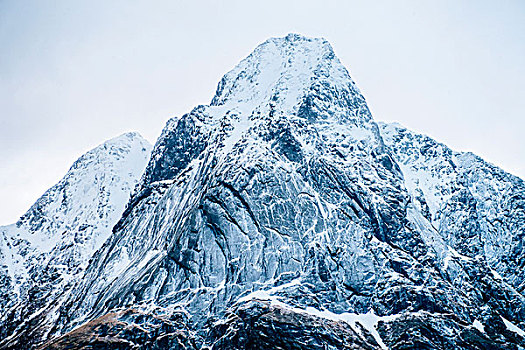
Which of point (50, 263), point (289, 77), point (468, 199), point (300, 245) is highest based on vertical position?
point (289, 77)

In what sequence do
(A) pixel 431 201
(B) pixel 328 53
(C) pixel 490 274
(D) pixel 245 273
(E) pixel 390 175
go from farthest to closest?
(B) pixel 328 53, (A) pixel 431 201, (E) pixel 390 175, (C) pixel 490 274, (D) pixel 245 273

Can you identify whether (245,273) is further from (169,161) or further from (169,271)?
(169,161)

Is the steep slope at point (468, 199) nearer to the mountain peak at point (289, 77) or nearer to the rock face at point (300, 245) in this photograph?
the rock face at point (300, 245)

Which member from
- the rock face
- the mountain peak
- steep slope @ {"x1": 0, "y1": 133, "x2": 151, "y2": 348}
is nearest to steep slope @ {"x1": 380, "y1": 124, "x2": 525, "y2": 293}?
the rock face

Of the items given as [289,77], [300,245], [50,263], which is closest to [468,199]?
[289,77]

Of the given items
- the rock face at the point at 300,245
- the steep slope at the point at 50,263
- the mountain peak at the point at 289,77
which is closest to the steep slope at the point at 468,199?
the rock face at the point at 300,245

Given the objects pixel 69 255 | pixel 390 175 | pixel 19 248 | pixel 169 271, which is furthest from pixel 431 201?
pixel 19 248

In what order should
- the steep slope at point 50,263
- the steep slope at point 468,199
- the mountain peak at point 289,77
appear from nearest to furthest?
the steep slope at point 468,199 → the steep slope at point 50,263 → the mountain peak at point 289,77

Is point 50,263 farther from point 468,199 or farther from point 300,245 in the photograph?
point 468,199
